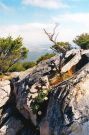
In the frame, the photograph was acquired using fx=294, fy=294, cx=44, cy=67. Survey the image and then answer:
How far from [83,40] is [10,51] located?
2333cm

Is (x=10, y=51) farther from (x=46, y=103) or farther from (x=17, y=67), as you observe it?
(x=46, y=103)

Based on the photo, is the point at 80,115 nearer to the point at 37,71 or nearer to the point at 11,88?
the point at 37,71

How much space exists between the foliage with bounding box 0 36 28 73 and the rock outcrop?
2352 cm

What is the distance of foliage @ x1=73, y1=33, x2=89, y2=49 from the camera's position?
7707 cm

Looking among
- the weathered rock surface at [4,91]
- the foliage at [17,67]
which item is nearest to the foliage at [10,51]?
the foliage at [17,67]

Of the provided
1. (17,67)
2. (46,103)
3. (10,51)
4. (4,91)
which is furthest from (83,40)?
(46,103)

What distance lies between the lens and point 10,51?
71.2 m

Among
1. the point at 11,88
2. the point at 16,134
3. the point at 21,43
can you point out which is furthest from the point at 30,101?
the point at 21,43

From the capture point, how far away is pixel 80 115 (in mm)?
24531

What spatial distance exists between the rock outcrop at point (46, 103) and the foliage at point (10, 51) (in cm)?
2352

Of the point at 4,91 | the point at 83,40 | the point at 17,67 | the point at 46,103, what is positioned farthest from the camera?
the point at 83,40

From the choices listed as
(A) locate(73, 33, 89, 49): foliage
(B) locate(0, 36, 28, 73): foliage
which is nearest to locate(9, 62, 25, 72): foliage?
(B) locate(0, 36, 28, 73): foliage

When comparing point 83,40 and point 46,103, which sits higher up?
point 46,103

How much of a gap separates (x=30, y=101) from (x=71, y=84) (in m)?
7.40
